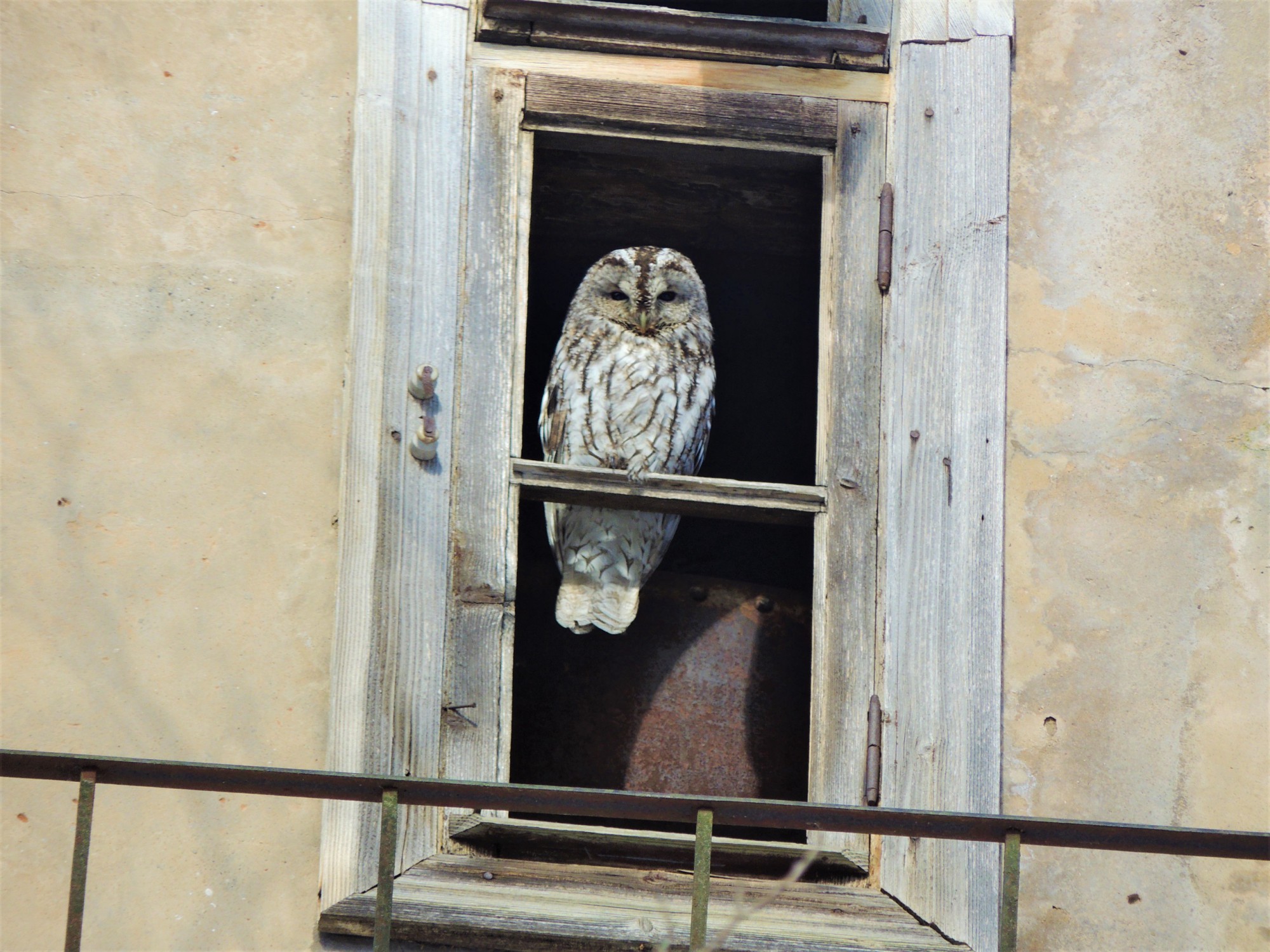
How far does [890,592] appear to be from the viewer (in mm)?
2414

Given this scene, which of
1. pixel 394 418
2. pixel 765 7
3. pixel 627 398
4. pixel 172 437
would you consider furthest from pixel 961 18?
pixel 172 437

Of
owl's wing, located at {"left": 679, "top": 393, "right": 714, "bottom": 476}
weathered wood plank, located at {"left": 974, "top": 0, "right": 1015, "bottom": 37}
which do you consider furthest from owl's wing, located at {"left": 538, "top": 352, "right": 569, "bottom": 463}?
weathered wood plank, located at {"left": 974, "top": 0, "right": 1015, "bottom": 37}

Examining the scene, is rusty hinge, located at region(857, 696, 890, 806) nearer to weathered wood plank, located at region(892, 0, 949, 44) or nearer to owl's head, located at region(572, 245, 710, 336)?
weathered wood plank, located at region(892, 0, 949, 44)

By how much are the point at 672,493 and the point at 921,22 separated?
1.02m

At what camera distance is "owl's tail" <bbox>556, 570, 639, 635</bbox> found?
119 inches

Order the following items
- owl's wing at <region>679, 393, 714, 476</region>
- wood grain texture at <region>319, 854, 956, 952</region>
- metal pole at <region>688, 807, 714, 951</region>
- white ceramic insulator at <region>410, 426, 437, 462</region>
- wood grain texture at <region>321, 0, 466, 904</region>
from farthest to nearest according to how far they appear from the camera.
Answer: owl's wing at <region>679, 393, 714, 476</region> < white ceramic insulator at <region>410, 426, 437, 462</region> < wood grain texture at <region>321, 0, 466, 904</region> < wood grain texture at <region>319, 854, 956, 952</region> < metal pole at <region>688, 807, 714, 951</region>

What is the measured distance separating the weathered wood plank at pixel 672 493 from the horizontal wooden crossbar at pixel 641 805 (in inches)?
31.1

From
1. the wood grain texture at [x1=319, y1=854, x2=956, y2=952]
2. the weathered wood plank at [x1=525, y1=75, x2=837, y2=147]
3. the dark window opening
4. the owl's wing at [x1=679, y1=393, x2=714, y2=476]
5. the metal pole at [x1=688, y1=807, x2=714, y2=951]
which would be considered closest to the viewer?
Result: the metal pole at [x1=688, y1=807, x2=714, y2=951]

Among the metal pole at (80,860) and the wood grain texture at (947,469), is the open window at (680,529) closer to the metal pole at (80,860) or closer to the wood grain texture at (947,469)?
the wood grain texture at (947,469)

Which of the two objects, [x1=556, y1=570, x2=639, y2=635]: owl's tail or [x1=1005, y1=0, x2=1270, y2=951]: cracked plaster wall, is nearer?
[x1=1005, y1=0, x2=1270, y2=951]: cracked plaster wall

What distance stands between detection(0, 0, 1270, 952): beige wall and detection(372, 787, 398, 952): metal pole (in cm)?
47

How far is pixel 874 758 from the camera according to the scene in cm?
233

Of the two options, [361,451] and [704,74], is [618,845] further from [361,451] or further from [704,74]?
[704,74]

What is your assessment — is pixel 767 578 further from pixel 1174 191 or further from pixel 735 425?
pixel 1174 191
